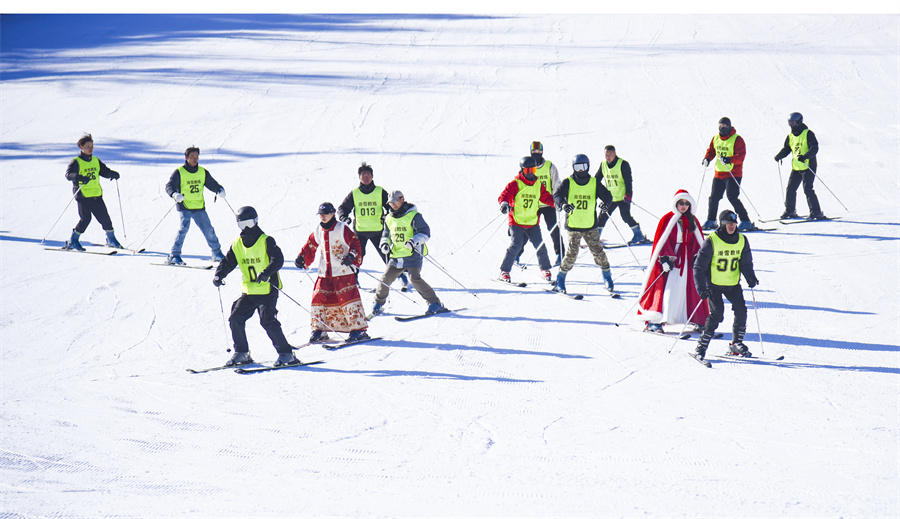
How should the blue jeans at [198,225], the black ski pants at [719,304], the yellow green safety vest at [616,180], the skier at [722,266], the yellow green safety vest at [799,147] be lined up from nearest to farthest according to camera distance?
the skier at [722,266], the black ski pants at [719,304], the blue jeans at [198,225], the yellow green safety vest at [616,180], the yellow green safety vest at [799,147]

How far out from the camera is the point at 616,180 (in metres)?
11.8

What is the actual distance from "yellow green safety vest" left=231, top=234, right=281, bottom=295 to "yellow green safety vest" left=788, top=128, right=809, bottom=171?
8.59 m

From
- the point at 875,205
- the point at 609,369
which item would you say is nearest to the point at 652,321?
the point at 609,369

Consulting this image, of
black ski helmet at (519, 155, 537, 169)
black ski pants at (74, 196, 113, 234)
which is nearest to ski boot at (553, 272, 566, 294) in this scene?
→ black ski helmet at (519, 155, 537, 169)

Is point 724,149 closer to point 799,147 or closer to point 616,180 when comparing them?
point 799,147

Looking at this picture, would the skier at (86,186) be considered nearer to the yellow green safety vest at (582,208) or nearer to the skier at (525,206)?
the skier at (525,206)

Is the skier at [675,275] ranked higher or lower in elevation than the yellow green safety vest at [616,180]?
lower

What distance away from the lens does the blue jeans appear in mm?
11531

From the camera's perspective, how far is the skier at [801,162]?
1261 centimetres

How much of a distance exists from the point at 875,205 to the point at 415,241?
8.78 meters

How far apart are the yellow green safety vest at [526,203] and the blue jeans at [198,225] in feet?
13.9

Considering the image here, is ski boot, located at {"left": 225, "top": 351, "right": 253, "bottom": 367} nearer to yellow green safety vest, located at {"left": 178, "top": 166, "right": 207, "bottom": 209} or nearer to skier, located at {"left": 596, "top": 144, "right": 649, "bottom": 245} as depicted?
yellow green safety vest, located at {"left": 178, "top": 166, "right": 207, "bottom": 209}

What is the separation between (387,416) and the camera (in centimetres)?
688

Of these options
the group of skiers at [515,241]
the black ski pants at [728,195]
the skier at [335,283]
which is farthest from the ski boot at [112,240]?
the black ski pants at [728,195]
